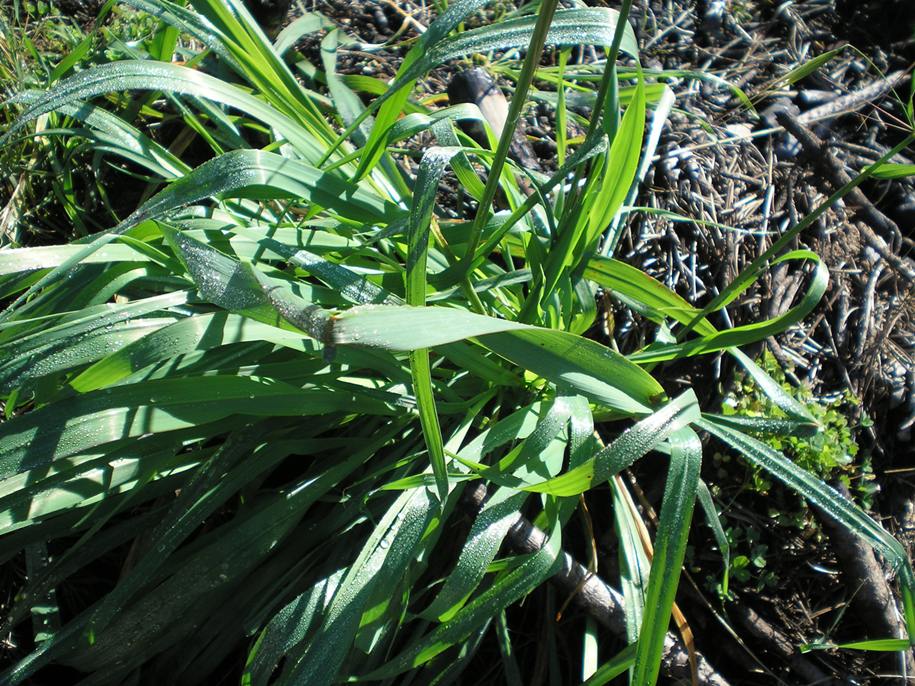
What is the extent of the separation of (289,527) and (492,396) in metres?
0.36

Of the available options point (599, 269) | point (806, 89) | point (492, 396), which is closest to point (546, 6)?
point (599, 269)

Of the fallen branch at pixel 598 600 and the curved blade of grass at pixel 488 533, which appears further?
the fallen branch at pixel 598 600

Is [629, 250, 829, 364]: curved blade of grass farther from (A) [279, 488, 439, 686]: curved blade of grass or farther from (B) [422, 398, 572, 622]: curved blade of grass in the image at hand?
(A) [279, 488, 439, 686]: curved blade of grass

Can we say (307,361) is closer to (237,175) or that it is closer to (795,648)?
(237,175)

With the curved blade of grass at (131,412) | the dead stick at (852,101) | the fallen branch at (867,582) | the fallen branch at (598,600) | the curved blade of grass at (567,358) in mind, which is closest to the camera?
the curved blade of grass at (567,358)

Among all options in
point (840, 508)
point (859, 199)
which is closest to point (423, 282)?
point (840, 508)

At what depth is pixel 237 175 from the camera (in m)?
0.90

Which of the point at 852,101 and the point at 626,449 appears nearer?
the point at 626,449

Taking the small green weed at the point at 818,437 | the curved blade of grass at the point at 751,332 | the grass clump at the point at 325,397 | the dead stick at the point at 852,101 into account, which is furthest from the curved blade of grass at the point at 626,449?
the dead stick at the point at 852,101

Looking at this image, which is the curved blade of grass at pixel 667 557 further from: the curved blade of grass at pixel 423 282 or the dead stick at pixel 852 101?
the dead stick at pixel 852 101

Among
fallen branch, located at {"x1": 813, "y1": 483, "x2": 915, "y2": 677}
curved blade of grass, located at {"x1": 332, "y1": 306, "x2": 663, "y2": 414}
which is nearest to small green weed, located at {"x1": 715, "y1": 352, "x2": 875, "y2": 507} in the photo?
fallen branch, located at {"x1": 813, "y1": 483, "x2": 915, "y2": 677}

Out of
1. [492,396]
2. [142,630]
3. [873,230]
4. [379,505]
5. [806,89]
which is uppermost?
[806,89]

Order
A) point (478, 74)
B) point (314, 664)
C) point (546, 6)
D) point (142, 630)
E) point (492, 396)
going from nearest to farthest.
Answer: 1. point (546, 6)
2. point (314, 664)
3. point (142, 630)
4. point (492, 396)
5. point (478, 74)

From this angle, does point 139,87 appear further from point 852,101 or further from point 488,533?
point 852,101
